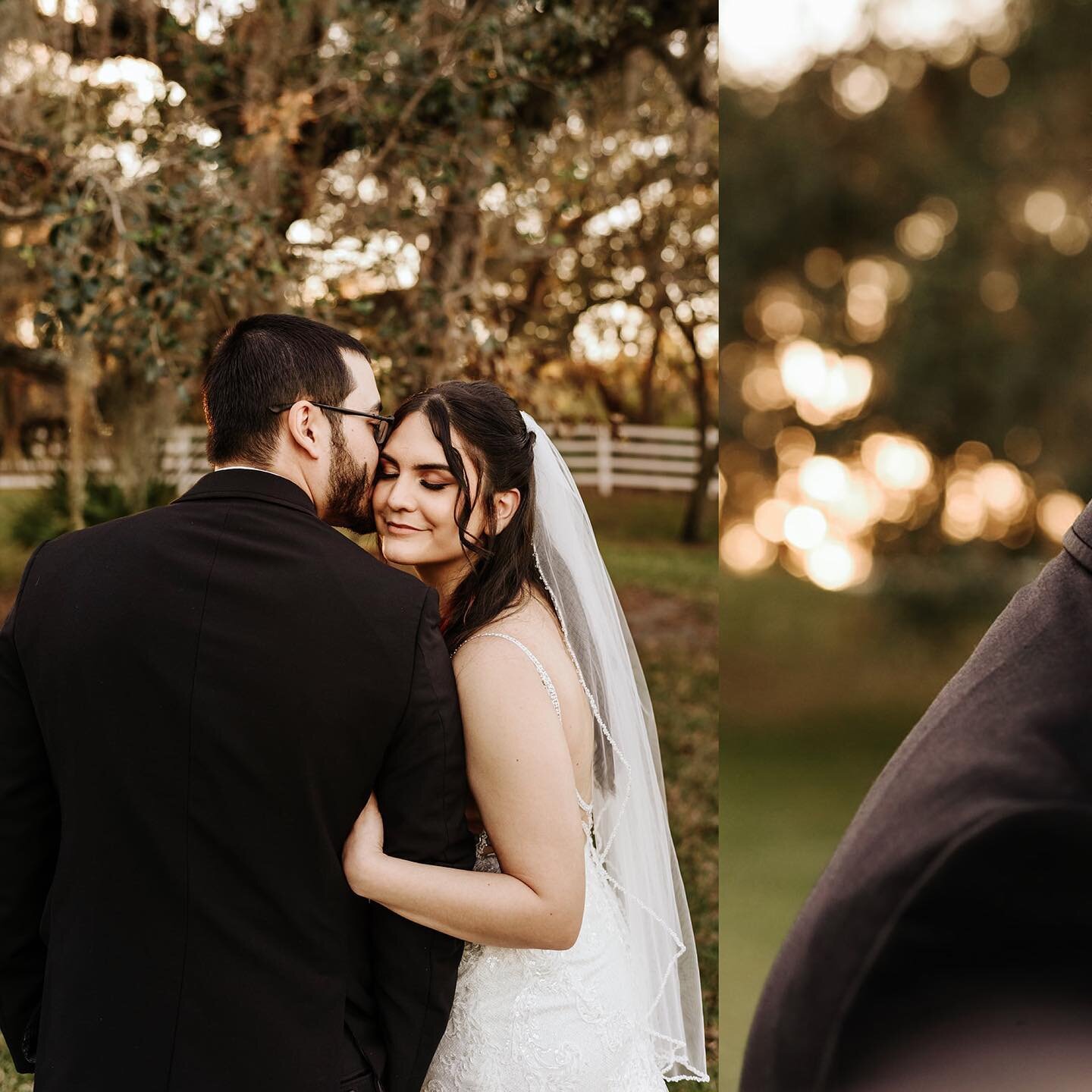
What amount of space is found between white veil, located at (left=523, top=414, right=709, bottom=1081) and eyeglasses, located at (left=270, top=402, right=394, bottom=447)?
0.97 feet

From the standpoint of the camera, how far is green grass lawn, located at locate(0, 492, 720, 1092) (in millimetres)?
5195

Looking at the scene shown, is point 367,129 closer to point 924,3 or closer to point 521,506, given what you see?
point 521,506

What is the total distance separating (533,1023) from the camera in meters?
1.96

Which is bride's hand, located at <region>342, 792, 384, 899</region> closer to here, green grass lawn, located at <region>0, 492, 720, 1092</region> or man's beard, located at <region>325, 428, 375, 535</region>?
man's beard, located at <region>325, 428, 375, 535</region>

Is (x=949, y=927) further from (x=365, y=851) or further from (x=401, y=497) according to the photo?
(x=401, y=497)

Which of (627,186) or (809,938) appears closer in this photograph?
(809,938)

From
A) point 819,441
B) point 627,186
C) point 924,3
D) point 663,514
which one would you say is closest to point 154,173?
point 627,186

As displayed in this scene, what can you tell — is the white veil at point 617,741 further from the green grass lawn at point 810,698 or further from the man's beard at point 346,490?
the green grass lawn at point 810,698

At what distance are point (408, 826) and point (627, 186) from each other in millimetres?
7833

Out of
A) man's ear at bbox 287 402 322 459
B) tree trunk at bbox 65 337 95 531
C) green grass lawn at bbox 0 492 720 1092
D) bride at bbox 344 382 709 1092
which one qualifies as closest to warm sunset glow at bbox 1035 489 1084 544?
green grass lawn at bbox 0 492 720 1092

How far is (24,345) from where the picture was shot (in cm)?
738

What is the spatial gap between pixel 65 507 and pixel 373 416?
5.58 metres

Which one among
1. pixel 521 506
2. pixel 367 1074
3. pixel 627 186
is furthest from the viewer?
pixel 627 186

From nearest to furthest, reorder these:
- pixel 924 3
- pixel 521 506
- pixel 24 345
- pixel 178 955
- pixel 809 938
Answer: pixel 809 938, pixel 178 955, pixel 521 506, pixel 24 345, pixel 924 3
